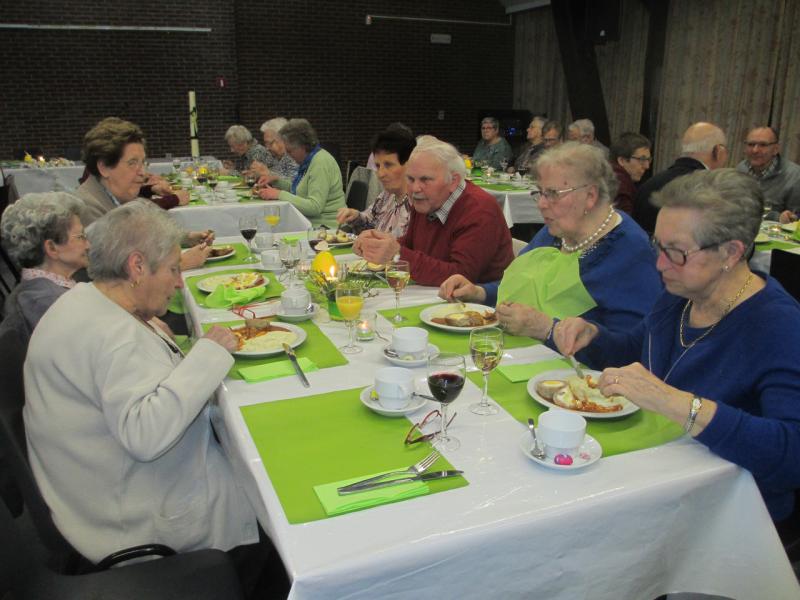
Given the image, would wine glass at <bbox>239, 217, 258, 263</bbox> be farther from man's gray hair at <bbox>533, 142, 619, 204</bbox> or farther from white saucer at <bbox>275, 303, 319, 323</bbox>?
man's gray hair at <bbox>533, 142, 619, 204</bbox>

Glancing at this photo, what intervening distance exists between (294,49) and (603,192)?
892 cm

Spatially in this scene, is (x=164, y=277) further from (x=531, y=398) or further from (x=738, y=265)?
(x=738, y=265)

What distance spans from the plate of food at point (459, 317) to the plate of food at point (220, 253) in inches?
50.6

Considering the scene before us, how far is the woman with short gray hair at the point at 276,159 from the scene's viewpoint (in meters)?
5.80

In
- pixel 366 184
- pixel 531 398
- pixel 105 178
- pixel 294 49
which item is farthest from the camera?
pixel 294 49

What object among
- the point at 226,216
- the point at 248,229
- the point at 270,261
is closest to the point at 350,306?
the point at 270,261

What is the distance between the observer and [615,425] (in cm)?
151

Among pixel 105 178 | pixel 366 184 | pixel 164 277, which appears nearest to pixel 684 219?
pixel 164 277

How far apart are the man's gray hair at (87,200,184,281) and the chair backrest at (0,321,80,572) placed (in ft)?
0.89

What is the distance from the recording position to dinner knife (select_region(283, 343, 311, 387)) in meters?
1.75

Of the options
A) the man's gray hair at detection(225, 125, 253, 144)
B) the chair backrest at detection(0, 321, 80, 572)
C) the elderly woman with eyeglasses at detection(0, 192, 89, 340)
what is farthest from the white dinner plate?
the man's gray hair at detection(225, 125, 253, 144)

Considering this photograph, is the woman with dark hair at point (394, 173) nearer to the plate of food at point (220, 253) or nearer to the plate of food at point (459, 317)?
the plate of food at point (220, 253)

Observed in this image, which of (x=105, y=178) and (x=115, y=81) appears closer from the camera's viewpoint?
(x=105, y=178)

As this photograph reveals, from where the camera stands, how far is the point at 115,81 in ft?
30.3
